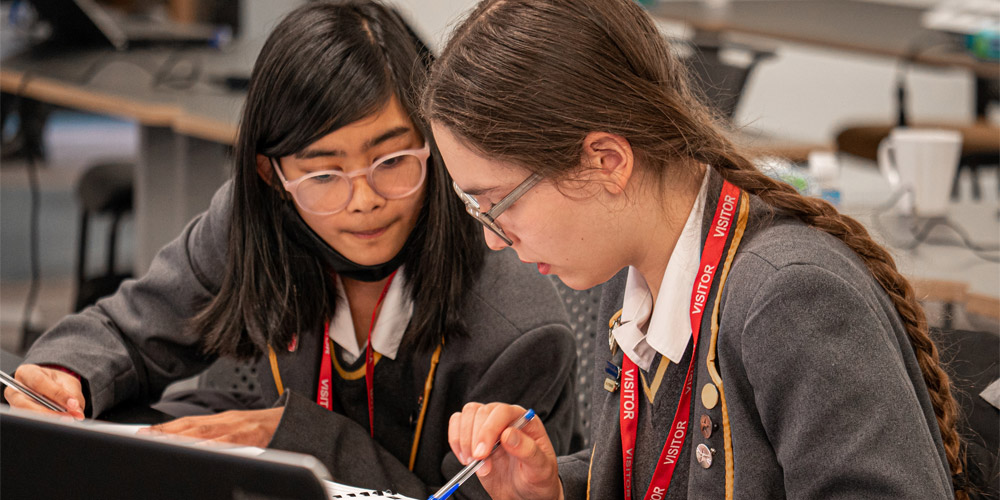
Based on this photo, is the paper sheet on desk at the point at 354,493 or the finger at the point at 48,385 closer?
the paper sheet on desk at the point at 354,493

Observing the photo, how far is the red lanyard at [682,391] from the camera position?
3.14 feet

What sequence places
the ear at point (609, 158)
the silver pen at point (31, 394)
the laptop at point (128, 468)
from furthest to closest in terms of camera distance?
the silver pen at point (31, 394) → the ear at point (609, 158) → the laptop at point (128, 468)

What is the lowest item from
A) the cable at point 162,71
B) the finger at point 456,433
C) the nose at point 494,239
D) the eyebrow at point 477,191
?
the cable at point 162,71

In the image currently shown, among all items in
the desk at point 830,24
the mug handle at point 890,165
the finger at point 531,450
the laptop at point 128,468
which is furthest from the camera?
the desk at point 830,24

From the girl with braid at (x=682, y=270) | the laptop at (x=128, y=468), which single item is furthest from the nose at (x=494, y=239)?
the laptop at (x=128, y=468)

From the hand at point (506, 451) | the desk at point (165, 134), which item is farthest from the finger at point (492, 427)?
the desk at point (165, 134)

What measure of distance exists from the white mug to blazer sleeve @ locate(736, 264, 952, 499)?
129 cm

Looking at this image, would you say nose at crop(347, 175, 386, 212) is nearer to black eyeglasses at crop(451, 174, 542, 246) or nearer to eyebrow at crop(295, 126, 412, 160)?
eyebrow at crop(295, 126, 412, 160)

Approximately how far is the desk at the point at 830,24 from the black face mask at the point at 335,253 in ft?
7.23

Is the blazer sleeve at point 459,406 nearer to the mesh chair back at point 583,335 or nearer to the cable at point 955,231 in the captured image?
the mesh chair back at point 583,335

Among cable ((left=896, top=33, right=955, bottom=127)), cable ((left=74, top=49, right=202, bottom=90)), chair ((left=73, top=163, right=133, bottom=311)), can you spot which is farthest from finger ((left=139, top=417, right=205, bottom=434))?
cable ((left=896, top=33, right=955, bottom=127))

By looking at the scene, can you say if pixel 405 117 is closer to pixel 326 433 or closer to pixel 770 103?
pixel 326 433

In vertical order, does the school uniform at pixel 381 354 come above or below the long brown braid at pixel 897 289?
below

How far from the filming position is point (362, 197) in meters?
1.24
